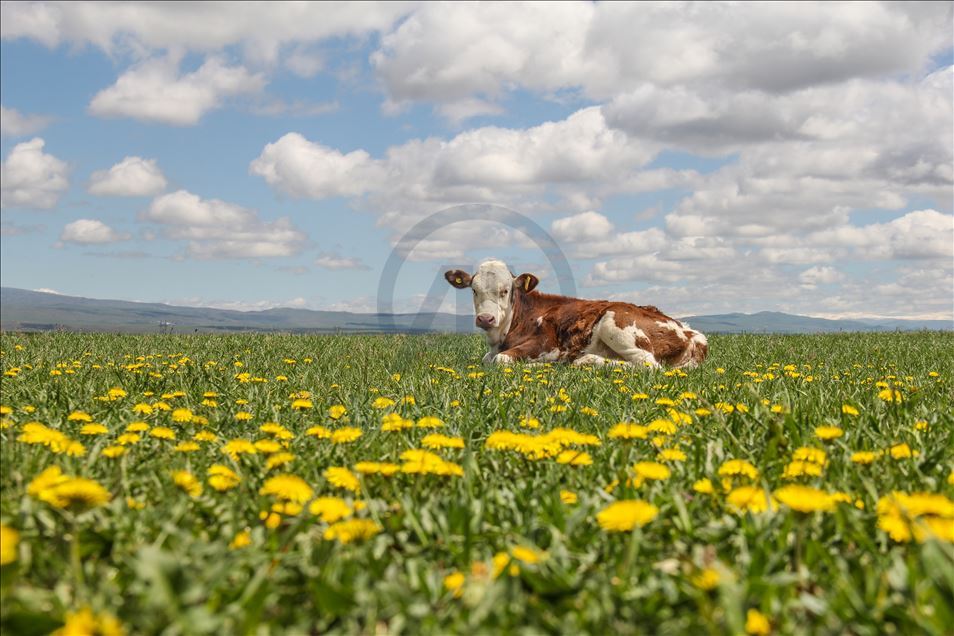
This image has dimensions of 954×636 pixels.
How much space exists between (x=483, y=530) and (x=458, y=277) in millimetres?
11272

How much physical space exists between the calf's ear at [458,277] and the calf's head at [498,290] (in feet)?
0.92

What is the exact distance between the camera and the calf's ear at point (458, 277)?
46.1 feet

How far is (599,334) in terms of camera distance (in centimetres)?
1187

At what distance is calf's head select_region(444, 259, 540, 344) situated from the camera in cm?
1352

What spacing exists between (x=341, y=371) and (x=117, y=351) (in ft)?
17.5

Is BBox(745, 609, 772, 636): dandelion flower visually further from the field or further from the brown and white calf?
the brown and white calf

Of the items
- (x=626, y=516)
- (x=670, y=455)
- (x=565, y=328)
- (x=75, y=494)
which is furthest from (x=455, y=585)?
(x=565, y=328)

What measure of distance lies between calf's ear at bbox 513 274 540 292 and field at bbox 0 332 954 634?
325 inches

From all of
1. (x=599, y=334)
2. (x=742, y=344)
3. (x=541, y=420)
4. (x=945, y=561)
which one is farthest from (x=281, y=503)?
(x=742, y=344)

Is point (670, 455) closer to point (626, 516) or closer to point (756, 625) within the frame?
point (626, 516)

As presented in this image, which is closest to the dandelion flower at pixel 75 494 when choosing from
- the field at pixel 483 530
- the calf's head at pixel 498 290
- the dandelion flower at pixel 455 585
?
the field at pixel 483 530

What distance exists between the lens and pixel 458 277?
14.1 metres

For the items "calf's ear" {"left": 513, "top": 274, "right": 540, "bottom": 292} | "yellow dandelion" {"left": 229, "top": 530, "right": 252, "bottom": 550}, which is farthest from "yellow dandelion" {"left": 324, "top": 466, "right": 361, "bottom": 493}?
"calf's ear" {"left": 513, "top": 274, "right": 540, "bottom": 292}

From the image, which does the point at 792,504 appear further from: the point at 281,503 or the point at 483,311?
the point at 483,311
